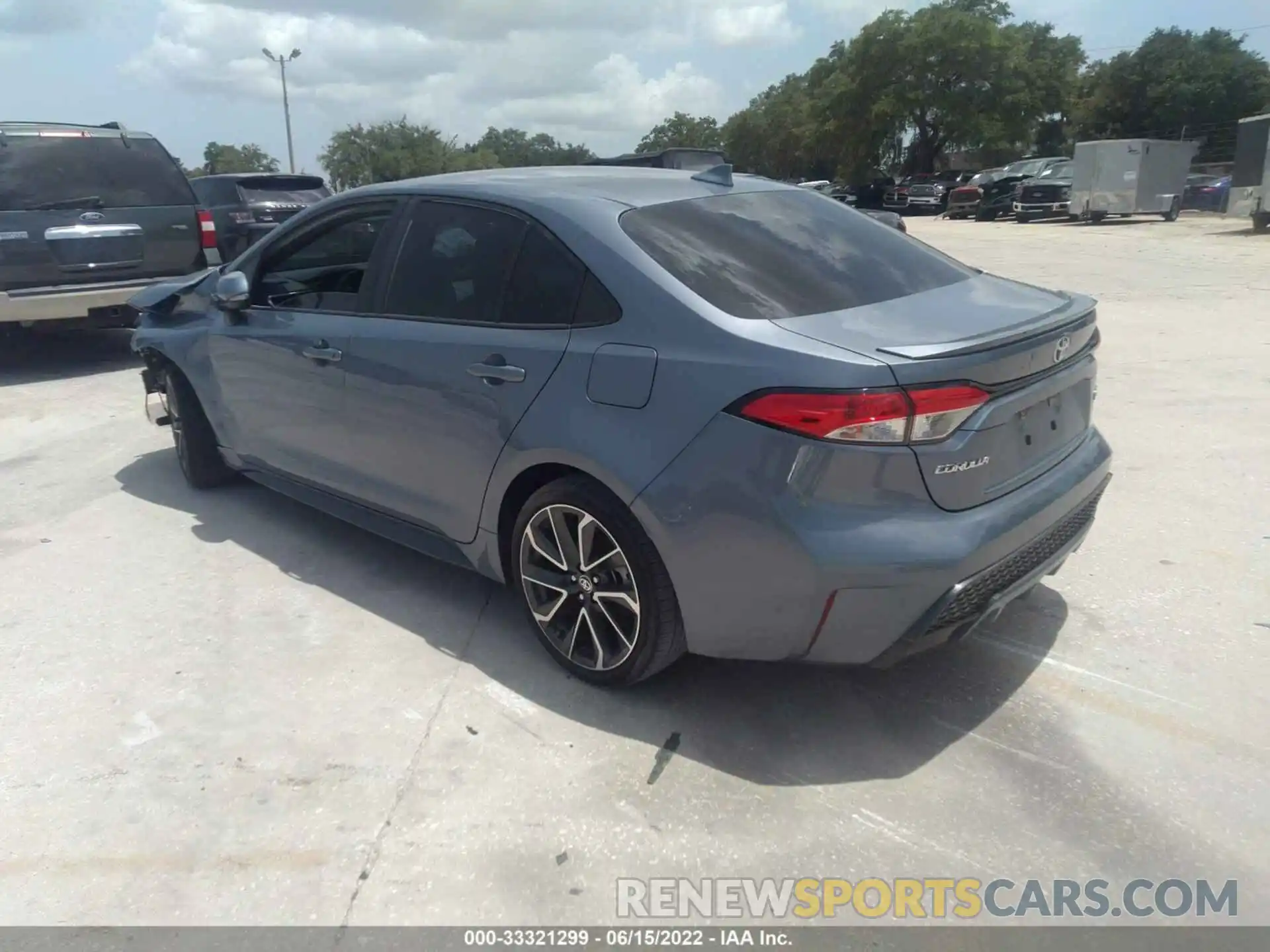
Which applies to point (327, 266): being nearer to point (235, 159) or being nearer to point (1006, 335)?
point (1006, 335)

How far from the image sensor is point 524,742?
313cm

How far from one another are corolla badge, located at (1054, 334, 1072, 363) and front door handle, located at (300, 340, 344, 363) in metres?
2.63

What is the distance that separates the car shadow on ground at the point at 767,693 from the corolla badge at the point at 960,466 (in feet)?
2.87

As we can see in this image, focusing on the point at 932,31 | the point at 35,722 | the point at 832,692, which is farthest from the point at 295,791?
the point at 932,31

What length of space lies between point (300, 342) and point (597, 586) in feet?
6.24

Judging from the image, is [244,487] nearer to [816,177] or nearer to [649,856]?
[649,856]

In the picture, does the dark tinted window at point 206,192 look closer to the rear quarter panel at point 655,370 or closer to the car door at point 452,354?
the car door at point 452,354

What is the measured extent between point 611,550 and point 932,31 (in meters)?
52.1

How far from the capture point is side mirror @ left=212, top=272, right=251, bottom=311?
4551mm

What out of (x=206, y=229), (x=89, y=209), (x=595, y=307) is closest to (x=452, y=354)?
(x=595, y=307)

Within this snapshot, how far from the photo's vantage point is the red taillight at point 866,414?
103 inches

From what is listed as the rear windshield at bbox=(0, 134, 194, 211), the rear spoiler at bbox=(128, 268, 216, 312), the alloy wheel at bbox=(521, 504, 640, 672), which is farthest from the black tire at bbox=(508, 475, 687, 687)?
the rear windshield at bbox=(0, 134, 194, 211)

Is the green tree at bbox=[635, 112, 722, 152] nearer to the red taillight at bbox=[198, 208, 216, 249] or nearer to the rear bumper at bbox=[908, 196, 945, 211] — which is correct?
the rear bumper at bbox=[908, 196, 945, 211]

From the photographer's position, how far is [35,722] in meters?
3.31
